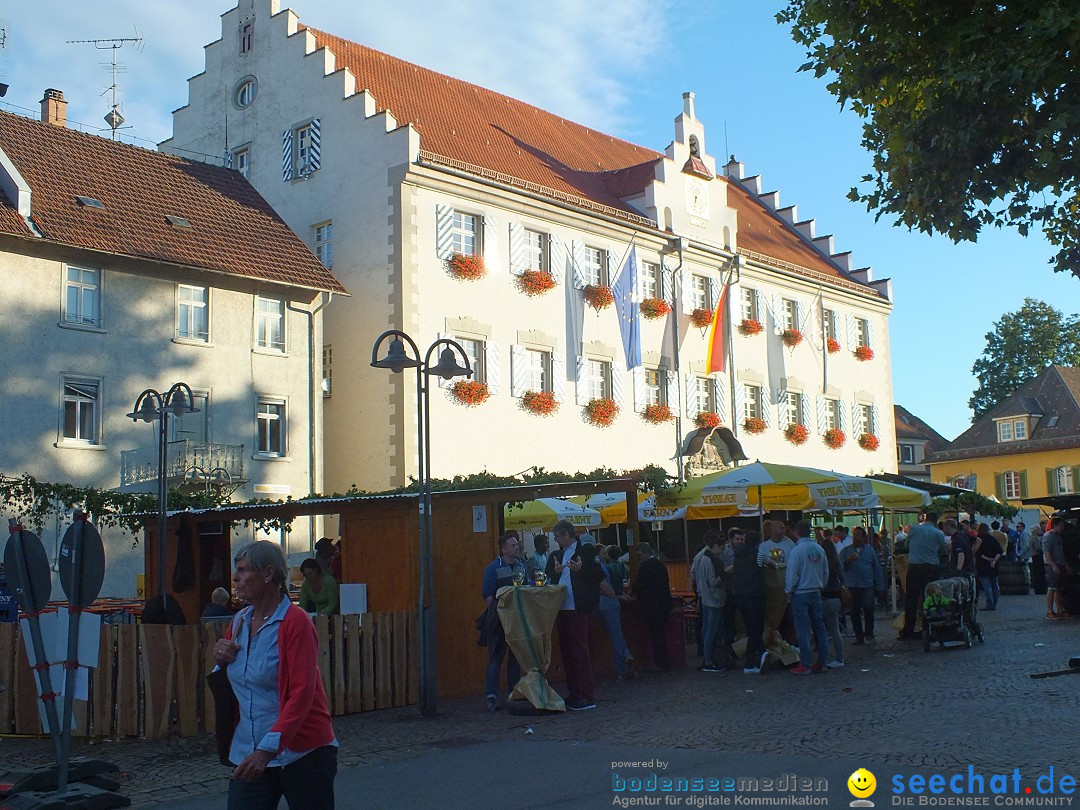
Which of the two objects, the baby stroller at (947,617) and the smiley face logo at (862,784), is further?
the baby stroller at (947,617)

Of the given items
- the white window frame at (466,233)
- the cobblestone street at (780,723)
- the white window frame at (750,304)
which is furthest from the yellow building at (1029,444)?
the cobblestone street at (780,723)

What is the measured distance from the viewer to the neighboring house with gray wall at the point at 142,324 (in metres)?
27.0

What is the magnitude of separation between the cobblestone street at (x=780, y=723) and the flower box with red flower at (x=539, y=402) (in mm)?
17366

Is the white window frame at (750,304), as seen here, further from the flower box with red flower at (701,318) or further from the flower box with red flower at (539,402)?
the flower box with red flower at (539,402)

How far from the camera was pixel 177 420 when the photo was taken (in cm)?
2881

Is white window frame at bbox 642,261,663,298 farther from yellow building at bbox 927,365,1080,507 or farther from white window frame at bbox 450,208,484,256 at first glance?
yellow building at bbox 927,365,1080,507

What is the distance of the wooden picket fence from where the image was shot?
39.9 feet

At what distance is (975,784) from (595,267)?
2894cm

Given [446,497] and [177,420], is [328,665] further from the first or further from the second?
[177,420]

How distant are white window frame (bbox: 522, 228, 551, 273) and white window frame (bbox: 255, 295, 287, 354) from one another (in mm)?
6693

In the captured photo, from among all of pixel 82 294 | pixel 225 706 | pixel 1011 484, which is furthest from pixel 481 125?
pixel 1011 484

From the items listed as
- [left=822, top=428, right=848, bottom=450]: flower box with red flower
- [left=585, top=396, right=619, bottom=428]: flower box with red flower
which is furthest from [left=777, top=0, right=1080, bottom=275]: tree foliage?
[left=822, top=428, right=848, bottom=450]: flower box with red flower

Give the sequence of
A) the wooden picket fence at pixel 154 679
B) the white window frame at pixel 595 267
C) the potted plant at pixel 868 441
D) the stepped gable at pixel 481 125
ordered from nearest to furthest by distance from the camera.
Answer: the wooden picket fence at pixel 154 679 < the stepped gable at pixel 481 125 < the white window frame at pixel 595 267 < the potted plant at pixel 868 441

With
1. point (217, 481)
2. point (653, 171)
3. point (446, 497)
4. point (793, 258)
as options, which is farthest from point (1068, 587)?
point (793, 258)
